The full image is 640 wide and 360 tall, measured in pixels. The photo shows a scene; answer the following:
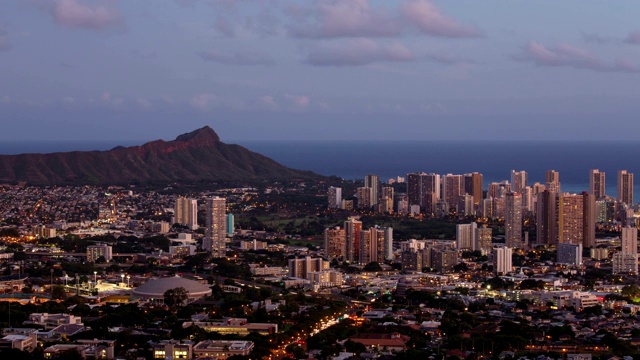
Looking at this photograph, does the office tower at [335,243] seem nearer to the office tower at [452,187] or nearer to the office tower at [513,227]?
the office tower at [513,227]

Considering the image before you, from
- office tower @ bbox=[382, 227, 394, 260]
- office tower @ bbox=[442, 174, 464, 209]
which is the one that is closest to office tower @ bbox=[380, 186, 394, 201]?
office tower @ bbox=[442, 174, 464, 209]

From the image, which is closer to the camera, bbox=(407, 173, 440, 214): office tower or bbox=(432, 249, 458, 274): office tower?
bbox=(432, 249, 458, 274): office tower

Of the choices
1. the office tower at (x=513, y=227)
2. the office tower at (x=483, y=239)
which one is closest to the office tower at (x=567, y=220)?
the office tower at (x=513, y=227)

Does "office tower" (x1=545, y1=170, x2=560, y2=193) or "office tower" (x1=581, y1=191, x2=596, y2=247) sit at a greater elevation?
"office tower" (x1=545, y1=170, x2=560, y2=193)

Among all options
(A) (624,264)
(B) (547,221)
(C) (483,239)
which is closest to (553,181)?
(B) (547,221)

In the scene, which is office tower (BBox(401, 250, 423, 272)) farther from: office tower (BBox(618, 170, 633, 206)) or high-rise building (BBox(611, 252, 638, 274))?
office tower (BBox(618, 170, 633, 206))

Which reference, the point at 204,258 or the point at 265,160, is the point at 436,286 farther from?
the point at 265,160

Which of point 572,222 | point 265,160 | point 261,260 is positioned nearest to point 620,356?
point 261,260
